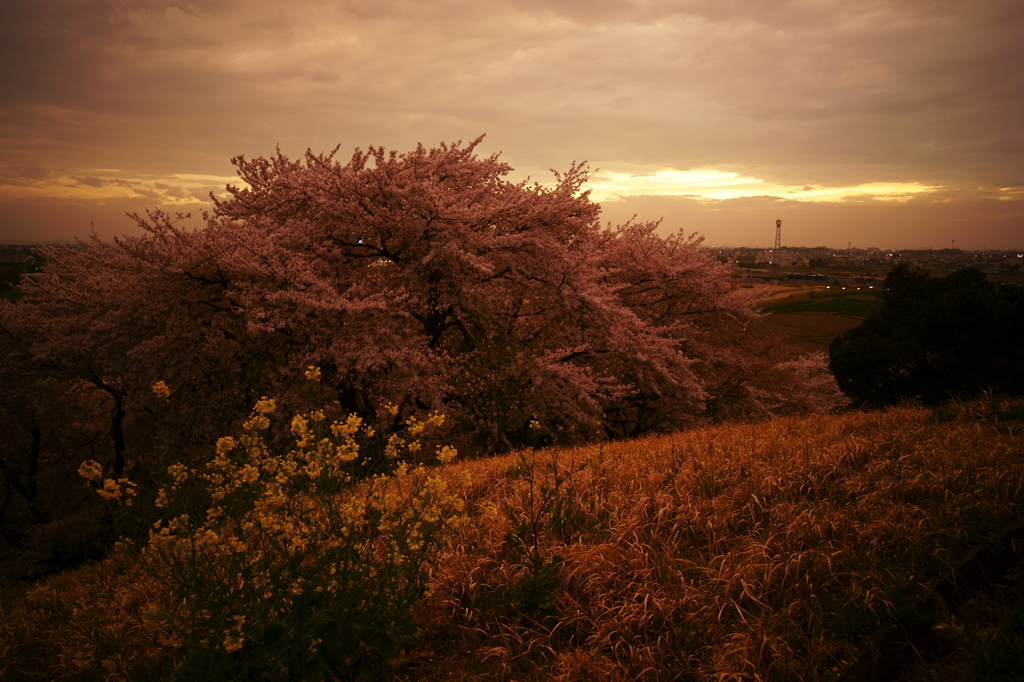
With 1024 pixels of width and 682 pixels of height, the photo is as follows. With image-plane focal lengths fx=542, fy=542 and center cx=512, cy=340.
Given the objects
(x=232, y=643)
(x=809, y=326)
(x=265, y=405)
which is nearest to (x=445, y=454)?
(x=265, y=405)

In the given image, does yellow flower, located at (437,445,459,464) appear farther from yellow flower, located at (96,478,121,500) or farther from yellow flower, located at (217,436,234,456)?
yellow flower, located at (96,478,121,500)

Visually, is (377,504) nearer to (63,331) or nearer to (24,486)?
(63,331)

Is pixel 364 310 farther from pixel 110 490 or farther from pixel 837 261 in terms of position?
pixel 837 261

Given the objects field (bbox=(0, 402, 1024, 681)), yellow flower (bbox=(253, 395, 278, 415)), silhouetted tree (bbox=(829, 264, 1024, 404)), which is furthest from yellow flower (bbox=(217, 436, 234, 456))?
silhouetted tree (bbox=(829, 264, 1024, 404))

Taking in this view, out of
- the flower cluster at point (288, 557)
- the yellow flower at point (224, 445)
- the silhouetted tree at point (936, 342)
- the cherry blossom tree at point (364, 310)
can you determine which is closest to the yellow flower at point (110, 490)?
the flower cluster at point (288, 557)

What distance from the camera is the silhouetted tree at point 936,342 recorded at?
1295 cm

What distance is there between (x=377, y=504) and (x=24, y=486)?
60.1ft

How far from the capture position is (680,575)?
12.1 ft

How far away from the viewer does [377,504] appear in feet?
10.5

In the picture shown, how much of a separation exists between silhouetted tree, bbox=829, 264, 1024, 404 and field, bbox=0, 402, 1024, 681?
888cm

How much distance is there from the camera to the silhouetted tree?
1295cm

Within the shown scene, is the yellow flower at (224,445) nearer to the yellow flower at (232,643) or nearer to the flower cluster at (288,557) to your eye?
the flower cluster at (288,557)

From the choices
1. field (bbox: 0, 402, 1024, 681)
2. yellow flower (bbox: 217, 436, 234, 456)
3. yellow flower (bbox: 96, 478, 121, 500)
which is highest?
yellow flower (bbox: 217, 436, 234, 456)

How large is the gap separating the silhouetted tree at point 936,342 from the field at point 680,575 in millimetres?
8884
